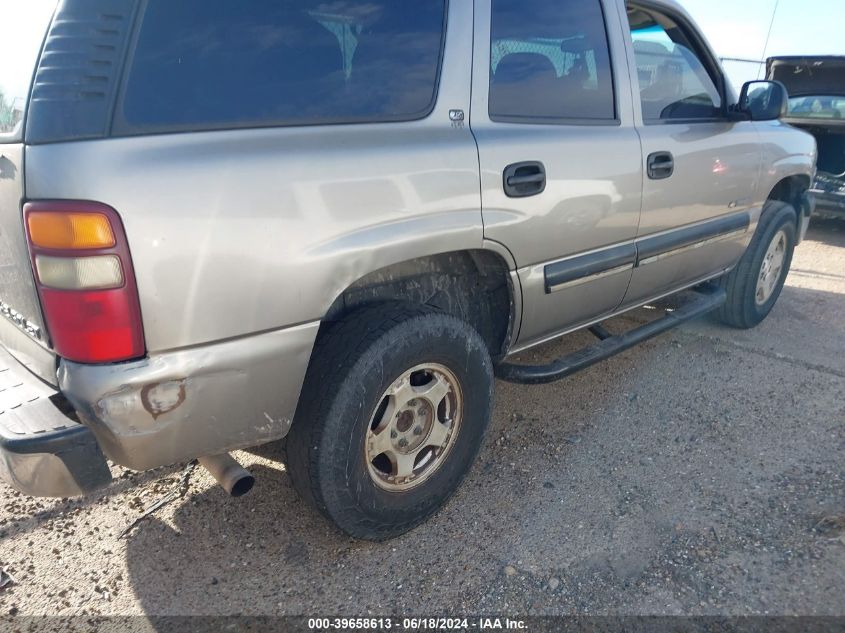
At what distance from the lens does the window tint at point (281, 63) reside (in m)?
1.59

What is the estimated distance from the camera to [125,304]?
1.57 m

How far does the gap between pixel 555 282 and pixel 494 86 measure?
80cm

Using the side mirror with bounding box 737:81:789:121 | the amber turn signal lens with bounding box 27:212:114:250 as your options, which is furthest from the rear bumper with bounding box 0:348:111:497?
the side mirror with bounding box 737:81:789:121

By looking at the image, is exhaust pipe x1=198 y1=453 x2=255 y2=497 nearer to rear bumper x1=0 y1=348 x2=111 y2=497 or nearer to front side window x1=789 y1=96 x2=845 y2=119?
rear bumper x1=0 y1=348 x2=111 y2=497

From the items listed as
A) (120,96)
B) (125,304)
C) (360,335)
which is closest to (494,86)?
(360,335)

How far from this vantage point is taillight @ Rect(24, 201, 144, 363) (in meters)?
1.51

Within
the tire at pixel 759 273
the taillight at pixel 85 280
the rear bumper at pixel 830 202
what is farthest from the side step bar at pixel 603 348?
the rear bumper at pixel 830 202

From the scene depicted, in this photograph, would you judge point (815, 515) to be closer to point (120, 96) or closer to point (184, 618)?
point (184, 618)

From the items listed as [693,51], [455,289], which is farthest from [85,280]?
[693,51]

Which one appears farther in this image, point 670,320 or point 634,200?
point 670,320

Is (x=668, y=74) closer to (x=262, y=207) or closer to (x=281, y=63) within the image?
(x=281, y=63)

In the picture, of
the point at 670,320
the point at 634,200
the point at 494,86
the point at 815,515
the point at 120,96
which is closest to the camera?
the point at 120,96

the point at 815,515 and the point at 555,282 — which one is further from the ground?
the point at 555,282

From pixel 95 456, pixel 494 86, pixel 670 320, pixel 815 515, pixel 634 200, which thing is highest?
pixel 494 86
